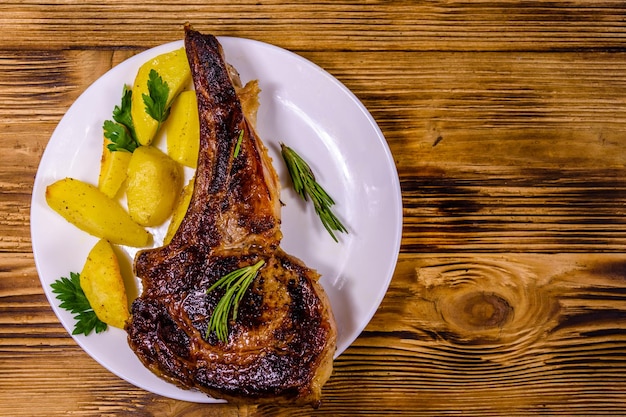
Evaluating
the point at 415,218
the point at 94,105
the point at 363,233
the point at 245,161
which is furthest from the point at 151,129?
the point at 415,218

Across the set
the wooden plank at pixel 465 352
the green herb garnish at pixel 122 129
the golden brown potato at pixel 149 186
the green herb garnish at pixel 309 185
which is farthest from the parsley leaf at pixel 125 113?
the wooden plank at pixel 465 352

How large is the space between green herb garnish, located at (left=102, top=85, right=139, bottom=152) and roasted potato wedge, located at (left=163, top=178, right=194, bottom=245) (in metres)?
0.24

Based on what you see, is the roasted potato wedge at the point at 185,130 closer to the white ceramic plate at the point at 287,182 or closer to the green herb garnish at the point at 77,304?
the white ceramic plate at the point at 287,182

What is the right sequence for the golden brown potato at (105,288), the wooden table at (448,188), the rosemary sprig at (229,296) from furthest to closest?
the wooden table at (448,188), the golden brown potato at (105,288), the rosemary sprig at (229,296)

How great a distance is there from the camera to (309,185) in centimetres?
200

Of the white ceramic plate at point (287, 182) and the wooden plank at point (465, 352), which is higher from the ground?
the white ceramic plate at point (287, 182)

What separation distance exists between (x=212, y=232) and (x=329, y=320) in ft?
1.54

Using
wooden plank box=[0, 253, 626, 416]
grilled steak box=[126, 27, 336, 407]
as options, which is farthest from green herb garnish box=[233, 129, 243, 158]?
wooden plank box=[0, 253, 626, 416]

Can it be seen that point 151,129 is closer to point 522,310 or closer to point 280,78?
point 280,78

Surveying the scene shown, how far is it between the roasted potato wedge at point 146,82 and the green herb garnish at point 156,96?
0.02 metres

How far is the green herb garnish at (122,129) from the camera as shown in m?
2.01

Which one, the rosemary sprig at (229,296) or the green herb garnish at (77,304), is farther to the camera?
the green herb garnish at (77,304)

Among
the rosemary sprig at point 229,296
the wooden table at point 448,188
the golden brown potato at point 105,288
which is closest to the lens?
the rosemary sprig at point 229,296

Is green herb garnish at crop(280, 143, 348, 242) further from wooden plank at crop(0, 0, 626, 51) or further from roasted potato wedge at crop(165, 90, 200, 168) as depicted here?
wooden plank at crop(0, 0, 626, 51)
